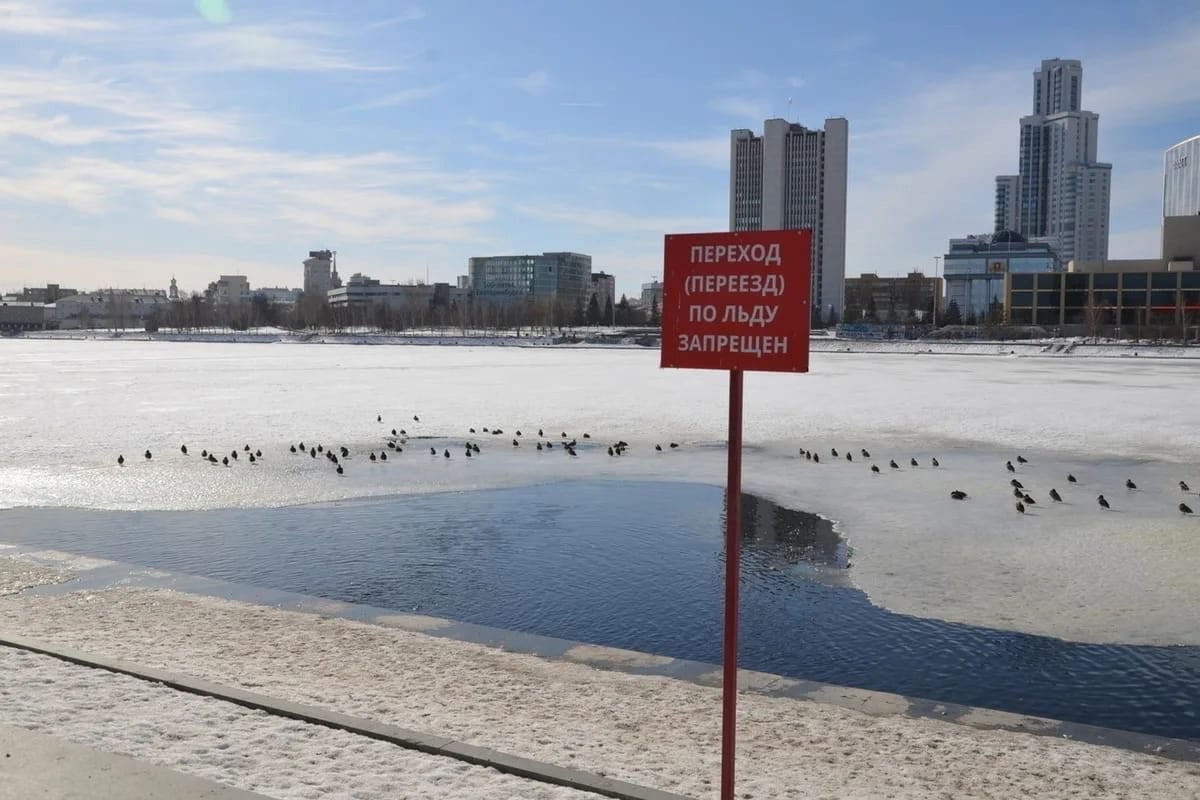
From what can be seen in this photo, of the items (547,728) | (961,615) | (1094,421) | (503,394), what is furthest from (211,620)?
(503,394)

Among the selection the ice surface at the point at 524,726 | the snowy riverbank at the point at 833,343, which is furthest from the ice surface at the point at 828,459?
the snowy riverbank at the point at 833,343

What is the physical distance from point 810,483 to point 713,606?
27.9ft

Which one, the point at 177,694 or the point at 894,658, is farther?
the point at 894,658

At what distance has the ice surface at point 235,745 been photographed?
596 cm

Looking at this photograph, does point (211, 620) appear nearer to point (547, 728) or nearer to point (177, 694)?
point (177, 694)

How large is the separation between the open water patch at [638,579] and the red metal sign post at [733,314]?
4.19 meters

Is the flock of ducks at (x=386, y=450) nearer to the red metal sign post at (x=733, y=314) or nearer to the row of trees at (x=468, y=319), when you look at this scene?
the red metal sign post at (x=733, y=314)

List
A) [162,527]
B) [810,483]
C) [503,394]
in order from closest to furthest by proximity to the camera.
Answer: [162,527], [810,483], [503,394]

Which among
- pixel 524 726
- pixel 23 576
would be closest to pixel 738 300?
pixel 524 726

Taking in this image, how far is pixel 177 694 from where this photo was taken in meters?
7.57

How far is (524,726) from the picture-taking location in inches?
291

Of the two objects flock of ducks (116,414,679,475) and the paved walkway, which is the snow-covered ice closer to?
the paved walkway

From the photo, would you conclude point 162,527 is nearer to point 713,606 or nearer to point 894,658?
point 713,606

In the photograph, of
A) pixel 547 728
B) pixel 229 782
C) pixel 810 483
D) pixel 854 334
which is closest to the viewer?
pixel 229 782
